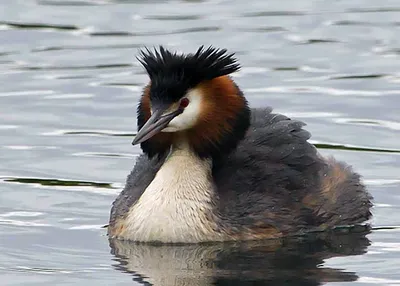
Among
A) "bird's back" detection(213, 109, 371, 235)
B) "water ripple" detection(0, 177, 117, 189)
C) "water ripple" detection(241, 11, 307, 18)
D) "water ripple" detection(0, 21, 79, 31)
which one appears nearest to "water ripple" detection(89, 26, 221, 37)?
"water ripple" detection(0, 21, 79, 31)

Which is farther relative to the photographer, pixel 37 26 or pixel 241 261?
pixel 37 26

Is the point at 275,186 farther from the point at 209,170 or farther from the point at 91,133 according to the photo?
the point at 91,133

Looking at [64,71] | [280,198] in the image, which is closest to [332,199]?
[280,198]

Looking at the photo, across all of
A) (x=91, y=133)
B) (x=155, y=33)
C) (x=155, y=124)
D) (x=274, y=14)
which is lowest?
(x=155, y=124)

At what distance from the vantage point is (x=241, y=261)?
12188 millimetres

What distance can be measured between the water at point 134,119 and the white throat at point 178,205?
15 centimetres

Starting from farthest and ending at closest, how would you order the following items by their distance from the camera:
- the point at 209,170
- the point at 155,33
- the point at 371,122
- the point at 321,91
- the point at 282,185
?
the point at 155,33
the point at 321,91
the point at 371,122
the point at 282,185
the point at 209,170

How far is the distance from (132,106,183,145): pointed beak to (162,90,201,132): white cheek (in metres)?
0.06

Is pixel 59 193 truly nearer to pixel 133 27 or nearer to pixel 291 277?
pixel 291 277

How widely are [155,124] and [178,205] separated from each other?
2.26 ft

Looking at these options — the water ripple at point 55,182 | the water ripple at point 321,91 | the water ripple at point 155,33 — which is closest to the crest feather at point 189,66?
the water ripple at point 55,182

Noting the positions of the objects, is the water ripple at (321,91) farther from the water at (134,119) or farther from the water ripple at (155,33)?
the water ripple at (155,33)

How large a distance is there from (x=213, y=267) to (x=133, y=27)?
8.82m

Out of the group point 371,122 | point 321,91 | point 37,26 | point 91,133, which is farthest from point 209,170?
point 37,26
